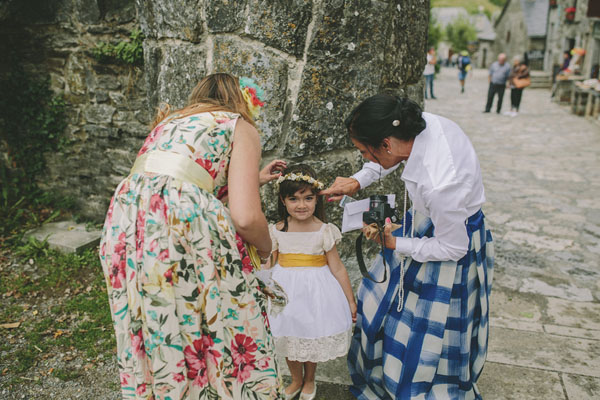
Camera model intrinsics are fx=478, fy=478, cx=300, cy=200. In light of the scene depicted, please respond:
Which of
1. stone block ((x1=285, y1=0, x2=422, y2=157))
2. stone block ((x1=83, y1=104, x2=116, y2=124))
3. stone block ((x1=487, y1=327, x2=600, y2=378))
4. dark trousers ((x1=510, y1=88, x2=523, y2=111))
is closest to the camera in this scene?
stone block ((x1=285, y1=0, x2=422, y2=157))

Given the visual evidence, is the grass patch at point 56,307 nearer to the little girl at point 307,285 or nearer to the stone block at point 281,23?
the little girl at point 307,285

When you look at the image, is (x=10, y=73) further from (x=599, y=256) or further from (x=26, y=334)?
(x=599, y=256)

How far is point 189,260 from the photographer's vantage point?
1.76 meters

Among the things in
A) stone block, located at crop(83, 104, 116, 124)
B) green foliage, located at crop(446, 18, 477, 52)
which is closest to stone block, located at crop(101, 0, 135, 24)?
stone block, located at crop(83, 104, 116, 124)

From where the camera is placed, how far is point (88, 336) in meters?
3.47

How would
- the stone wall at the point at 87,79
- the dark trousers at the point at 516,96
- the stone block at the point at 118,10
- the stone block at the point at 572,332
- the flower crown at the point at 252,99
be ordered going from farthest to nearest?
1. the dark trousers at the point at 516,96
2. the stone wall at the point at 87,79
3. the stone block at the point at 118,10
4. the stone block at the point at 572,332
5. the flower crown at the point at 252,99

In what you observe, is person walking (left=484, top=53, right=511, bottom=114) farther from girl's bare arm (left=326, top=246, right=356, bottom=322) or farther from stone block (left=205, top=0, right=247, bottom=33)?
girl's bare arm (left=326, top=246, right=356, bottom=322)

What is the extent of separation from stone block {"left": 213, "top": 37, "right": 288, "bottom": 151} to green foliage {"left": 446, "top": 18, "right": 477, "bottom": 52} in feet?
212

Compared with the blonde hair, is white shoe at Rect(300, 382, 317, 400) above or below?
below

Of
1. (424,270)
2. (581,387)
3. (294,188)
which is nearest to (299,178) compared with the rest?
(294,188)

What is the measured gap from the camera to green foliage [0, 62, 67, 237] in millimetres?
5141

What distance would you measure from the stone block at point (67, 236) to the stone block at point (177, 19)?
2500 millimetres

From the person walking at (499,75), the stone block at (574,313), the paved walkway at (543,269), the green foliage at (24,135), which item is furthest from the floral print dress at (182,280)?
the person walking at (499,75)

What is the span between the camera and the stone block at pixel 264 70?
9.21 feet
